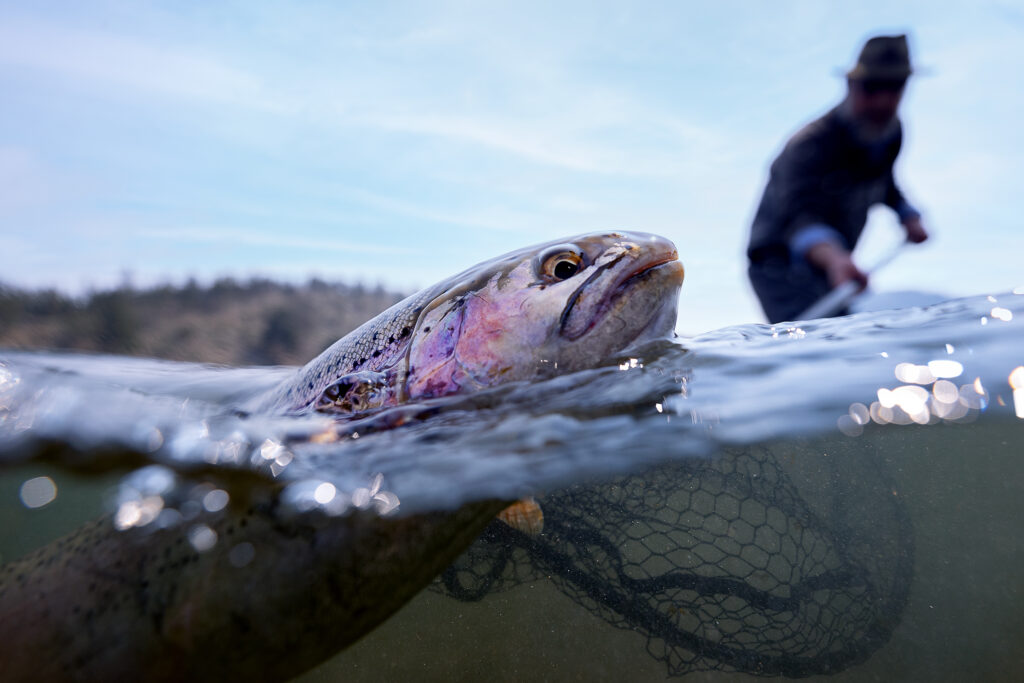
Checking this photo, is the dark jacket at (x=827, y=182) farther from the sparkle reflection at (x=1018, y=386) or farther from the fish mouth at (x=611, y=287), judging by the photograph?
the fish mouth at (x=611, y=287)

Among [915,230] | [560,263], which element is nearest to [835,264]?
[915,230]

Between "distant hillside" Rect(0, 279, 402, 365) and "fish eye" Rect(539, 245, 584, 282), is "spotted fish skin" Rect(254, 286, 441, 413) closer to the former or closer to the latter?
"fish eye" Rect(539, 245, 584, 282)

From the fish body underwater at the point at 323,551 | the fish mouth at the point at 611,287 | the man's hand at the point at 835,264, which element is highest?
the man's hand at the point at 835,264

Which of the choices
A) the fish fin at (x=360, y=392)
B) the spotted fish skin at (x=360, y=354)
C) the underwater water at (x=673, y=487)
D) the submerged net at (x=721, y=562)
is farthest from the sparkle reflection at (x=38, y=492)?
the submerged net at (x=721, y=562)

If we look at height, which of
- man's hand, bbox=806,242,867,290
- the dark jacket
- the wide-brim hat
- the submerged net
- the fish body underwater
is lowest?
the submerged net

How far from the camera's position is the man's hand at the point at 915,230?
6484 millimetres

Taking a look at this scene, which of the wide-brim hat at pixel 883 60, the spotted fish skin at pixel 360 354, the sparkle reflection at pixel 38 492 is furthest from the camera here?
the wide-brim hat at pixel 883 60

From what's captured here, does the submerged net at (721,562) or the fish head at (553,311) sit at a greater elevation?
the fish head at (553,311)

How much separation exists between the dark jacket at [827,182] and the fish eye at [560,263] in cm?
518

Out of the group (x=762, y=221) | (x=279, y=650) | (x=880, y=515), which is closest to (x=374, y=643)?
(x=279, y=650)

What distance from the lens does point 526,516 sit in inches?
131

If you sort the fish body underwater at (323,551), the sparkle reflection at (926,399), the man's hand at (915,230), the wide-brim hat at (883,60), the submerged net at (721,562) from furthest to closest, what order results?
the wide-brim hat at (883,60) → the man's hand at (915,230) → the submerged net at (721,562) → the sparkle reflection at (926,399) → the fish body underwater at (323,551)

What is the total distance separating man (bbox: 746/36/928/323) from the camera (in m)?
6.50

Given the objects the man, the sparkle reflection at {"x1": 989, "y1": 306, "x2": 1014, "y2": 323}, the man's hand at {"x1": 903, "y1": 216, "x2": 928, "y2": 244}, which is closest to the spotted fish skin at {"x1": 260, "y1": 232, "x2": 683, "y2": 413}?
the sparkle reflection at {"x1": 989, "y1": 306, "x2": 1014, "y2": 323}
